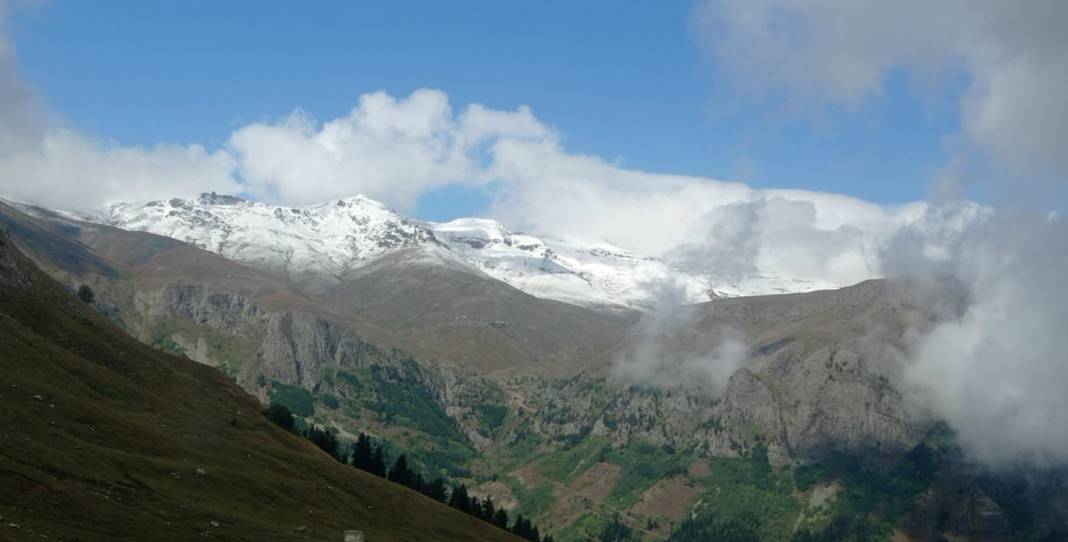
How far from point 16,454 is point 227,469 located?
39.5 m

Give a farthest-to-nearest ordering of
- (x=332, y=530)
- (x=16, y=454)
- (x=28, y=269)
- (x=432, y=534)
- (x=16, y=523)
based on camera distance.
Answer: (x=28, y=269)
(x=432, y=534)
(x=332, y=530)
(x=16, y=454)
(x=16, y=523)

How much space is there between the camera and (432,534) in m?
163

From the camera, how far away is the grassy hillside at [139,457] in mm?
97875

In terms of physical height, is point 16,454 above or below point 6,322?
below

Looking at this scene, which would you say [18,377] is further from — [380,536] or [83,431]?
[380,536]

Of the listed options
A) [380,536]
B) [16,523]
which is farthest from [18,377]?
[16,523]

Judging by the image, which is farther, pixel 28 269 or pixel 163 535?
pixel 28 269

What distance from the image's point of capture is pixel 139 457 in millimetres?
126125

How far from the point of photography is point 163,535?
9675 centimetres

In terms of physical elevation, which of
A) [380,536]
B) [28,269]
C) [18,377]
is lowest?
[380,536]

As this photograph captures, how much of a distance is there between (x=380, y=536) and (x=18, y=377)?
167 feet

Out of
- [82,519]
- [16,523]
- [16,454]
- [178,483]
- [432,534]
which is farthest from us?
[432,534]

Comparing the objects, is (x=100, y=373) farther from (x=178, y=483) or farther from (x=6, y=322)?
(x=178, y=483)

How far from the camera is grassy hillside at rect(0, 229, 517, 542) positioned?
9788 cm
